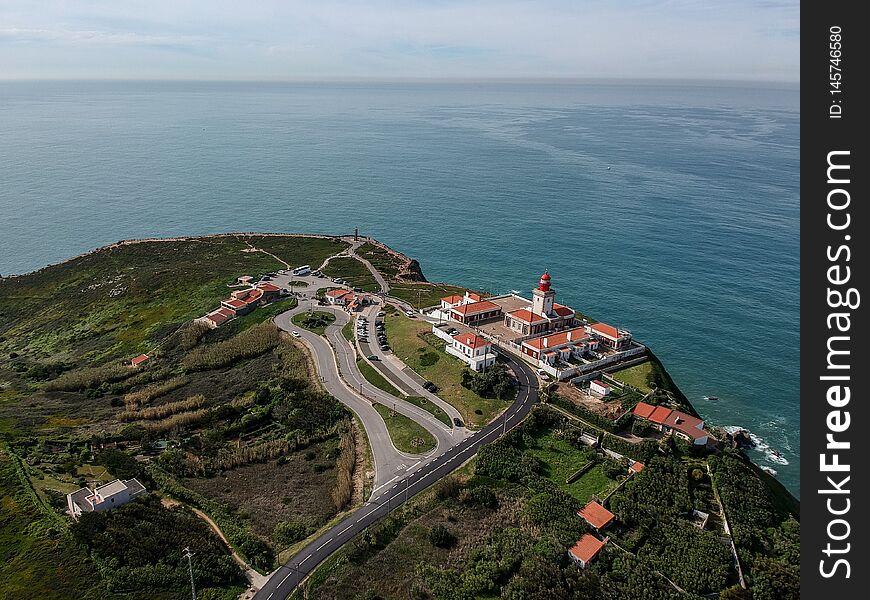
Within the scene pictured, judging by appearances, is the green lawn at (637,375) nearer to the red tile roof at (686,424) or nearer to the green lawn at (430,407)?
the red tile roof at (686,424)

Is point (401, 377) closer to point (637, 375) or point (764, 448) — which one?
point (637, 375)

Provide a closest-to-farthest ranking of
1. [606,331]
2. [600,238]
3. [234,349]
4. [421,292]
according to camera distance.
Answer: [606,331] → [234,349] → [421,292] → [600,238]

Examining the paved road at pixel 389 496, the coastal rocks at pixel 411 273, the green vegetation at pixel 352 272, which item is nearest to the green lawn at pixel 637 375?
the paved road at pixel 389 496

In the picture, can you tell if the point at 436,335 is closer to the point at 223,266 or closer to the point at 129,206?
the point at 223,266

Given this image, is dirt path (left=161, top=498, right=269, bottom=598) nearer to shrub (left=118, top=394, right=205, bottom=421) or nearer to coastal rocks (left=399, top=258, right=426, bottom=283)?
shrub (left=118, top=394, right=205, bottom=421)

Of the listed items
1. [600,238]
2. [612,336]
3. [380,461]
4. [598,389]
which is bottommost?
[380,461]

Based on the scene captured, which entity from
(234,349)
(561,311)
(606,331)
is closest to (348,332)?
(234,349)

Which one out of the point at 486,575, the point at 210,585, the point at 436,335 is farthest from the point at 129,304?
the point at 486,575
